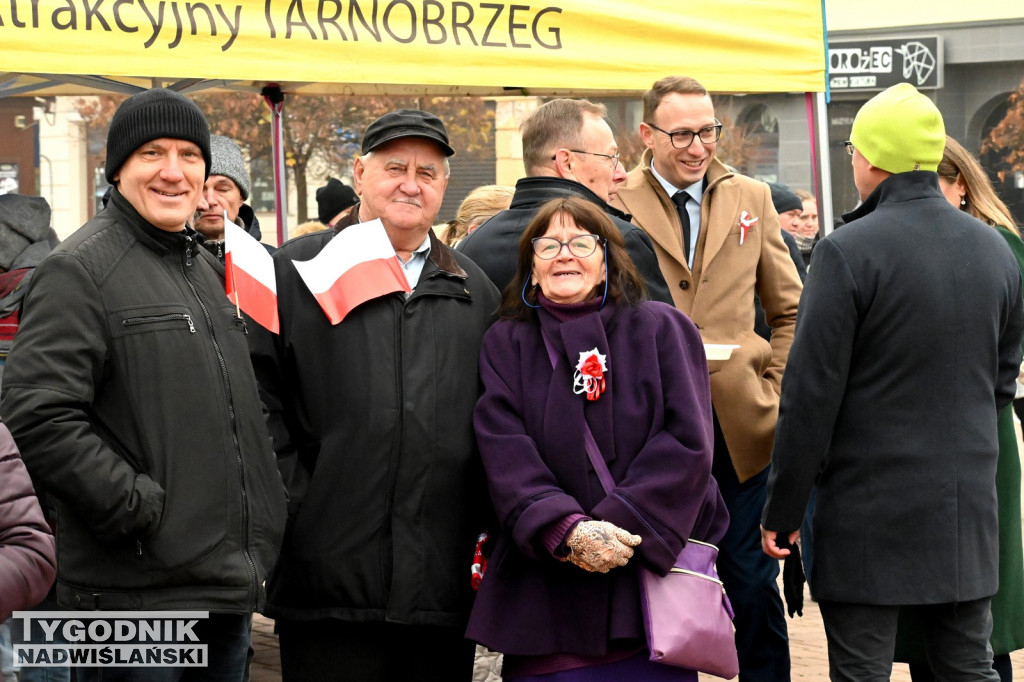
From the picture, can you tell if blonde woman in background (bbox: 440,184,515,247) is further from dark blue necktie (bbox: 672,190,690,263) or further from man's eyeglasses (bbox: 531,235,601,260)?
man's eyeglasses (bbox: 531,235,601,260)

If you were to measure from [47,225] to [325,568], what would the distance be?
7.55ft

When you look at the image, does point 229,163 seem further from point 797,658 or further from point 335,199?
point 797,658

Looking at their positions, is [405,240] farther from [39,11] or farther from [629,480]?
[39,11]

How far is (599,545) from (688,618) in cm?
30

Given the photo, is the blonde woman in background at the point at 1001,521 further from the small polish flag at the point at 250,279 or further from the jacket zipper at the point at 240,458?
the small polish flag at the point at 250,279

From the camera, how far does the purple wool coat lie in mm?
3320

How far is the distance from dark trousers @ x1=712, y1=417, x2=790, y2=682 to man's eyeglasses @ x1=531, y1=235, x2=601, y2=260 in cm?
127

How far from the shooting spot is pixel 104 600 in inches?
116

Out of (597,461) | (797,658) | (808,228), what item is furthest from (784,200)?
(597,461)

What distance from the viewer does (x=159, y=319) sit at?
303 cm

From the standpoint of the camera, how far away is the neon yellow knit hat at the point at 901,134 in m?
3.74

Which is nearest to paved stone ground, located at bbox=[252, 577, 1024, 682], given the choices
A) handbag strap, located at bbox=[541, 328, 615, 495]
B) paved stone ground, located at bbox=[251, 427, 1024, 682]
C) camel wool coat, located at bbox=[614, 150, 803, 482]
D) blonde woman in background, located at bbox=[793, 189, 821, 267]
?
paved stone ground, located at bbox=[251, 427, 1024, 682]

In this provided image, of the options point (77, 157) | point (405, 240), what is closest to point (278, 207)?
point (405, 240)

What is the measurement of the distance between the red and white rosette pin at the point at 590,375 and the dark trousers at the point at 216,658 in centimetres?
98
